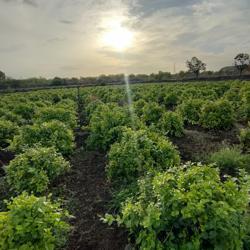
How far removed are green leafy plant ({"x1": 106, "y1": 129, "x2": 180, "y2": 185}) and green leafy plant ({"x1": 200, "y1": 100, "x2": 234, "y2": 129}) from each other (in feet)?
17.1

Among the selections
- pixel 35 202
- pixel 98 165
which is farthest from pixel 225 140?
pixel 35 202

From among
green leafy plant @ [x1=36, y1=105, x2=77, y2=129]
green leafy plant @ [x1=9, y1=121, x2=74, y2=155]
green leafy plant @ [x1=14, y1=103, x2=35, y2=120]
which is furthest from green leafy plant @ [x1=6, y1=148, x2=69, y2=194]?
green leafy plant @ [x1=14, y1=103, x2=35, y2=120]

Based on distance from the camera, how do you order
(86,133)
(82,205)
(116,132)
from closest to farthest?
1. (82,205)
2. (116,132)
3. (86,133)

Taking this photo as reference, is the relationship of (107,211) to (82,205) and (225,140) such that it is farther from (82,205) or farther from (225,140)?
(225,140)

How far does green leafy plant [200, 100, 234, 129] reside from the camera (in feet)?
34.4

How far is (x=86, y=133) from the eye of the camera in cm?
1173

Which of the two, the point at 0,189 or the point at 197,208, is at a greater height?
the point at 197,208

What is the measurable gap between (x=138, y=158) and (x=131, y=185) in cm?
52

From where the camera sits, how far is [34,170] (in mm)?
5547

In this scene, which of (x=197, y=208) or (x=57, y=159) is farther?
(x=57, y=159)

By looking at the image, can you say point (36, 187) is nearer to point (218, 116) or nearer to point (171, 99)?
point (218, 116)

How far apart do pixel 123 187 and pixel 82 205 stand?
0.87 meters

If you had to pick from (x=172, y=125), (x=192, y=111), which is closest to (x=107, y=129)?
(x=172, y=125)

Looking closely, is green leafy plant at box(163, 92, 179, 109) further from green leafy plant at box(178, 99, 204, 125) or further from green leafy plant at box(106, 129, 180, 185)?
green leafy plant at box(106, 129, 180, 185)
